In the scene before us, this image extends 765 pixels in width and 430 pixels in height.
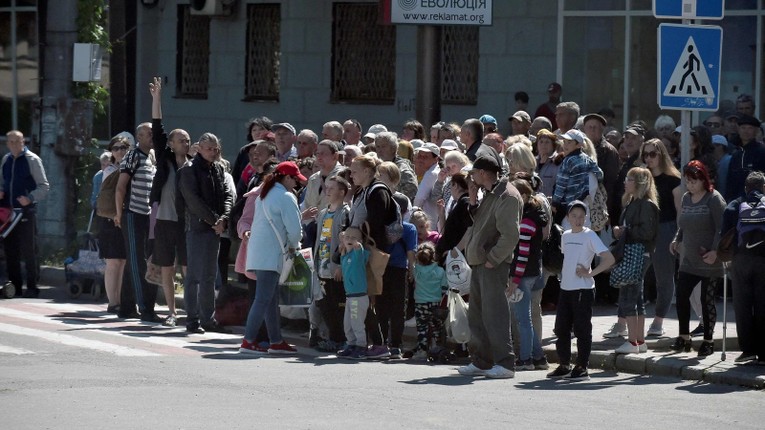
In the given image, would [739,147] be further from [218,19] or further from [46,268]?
[218,19]

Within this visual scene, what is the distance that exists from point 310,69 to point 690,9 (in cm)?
1053

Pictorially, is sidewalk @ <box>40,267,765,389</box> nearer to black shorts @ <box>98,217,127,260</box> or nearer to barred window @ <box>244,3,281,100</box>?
black shorts @ <box>98,217,127,260</box>

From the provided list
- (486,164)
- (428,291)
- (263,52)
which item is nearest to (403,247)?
(428,291)

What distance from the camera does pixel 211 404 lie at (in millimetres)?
10188

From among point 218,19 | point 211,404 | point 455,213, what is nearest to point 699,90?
point 455,213

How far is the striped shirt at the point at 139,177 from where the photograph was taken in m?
15.5

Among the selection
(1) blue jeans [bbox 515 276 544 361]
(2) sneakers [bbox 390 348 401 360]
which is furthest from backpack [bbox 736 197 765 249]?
(2) sneakers [bbox 390 348 401 360]

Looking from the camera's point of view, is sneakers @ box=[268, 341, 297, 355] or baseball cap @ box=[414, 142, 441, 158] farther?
baseball cap @ box=[414, 142, 441, 158]

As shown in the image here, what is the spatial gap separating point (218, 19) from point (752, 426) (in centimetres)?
1585

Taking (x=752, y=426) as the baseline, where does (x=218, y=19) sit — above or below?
above

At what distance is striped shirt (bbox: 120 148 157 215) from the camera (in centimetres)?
1545

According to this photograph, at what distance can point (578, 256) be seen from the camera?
12.3 metres

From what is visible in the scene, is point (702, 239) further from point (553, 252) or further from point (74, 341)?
point (74, 341)

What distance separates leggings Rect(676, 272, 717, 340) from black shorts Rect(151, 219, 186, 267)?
5146 millimetres
